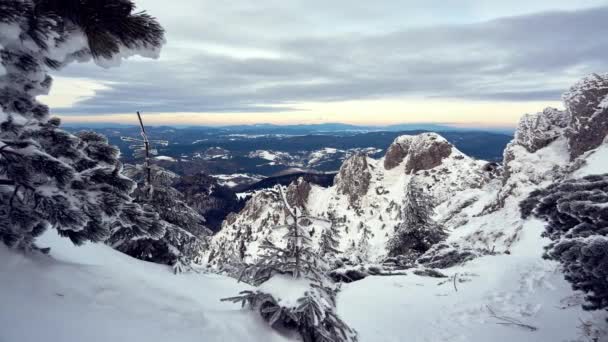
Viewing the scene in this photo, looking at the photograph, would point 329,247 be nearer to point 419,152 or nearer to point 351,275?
point 351,275

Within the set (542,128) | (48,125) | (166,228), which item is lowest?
(166,228)

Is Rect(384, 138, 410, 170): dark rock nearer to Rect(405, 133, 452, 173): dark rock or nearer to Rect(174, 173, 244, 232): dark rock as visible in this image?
Rect(405, 133, 452, 173): dark rock

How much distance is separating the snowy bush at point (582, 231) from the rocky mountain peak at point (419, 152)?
85.3m

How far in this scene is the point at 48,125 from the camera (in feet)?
16.4

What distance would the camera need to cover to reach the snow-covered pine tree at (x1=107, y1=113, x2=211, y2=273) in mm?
11883

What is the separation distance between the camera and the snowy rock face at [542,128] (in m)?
44.5

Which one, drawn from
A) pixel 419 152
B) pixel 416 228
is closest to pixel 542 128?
pixel 416 228

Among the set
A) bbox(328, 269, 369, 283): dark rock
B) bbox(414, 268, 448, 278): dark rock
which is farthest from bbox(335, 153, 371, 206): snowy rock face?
bbox(414, 268, 448, 278): dark rock

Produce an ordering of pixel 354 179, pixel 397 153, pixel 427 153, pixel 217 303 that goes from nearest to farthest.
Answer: pixel 217 303
pixel 427 153
pixel 397 153
pixel 354 179

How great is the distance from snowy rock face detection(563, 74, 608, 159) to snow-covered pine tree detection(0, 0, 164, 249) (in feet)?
150

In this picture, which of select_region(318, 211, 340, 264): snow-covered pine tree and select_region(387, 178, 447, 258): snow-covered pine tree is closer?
select_region(318, 211, 340, 264): snow-covered pine tree

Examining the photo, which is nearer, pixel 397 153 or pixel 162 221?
pixel 162 221

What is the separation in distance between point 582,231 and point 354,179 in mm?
95629

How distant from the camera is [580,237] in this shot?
6.81 meters
